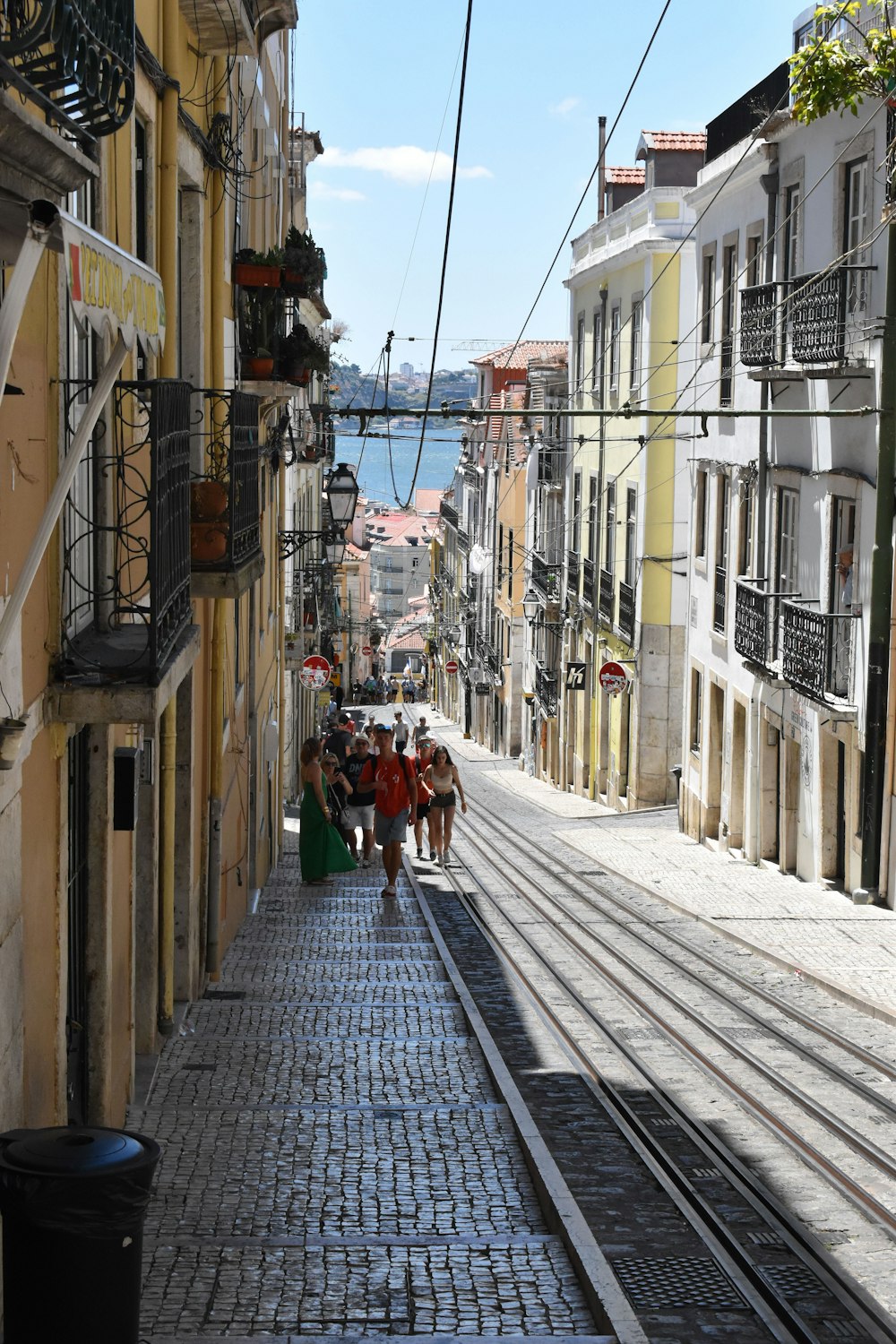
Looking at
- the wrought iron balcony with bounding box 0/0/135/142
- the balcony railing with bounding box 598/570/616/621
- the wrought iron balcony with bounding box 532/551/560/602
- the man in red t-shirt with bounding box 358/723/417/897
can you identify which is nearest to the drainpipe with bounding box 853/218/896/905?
the man in red t-shirt with bounding box 358/723/417/897

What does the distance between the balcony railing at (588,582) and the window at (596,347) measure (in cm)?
343

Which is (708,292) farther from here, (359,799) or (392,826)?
(392,826)

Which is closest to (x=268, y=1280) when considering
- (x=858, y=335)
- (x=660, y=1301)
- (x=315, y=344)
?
(x=660, y=1301)

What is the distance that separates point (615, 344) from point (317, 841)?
64.0ft

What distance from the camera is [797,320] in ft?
59.0

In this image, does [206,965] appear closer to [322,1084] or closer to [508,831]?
[322,1084]

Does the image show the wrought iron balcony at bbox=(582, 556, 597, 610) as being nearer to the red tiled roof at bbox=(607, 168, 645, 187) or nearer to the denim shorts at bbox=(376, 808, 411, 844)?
the red tiled roof at bbox=(607, 168, 645, 187)

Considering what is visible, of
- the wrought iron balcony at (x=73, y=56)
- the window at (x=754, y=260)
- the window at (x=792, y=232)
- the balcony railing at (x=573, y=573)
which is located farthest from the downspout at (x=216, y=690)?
the balcony railing at (x=573, y=573)

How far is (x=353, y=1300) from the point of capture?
227 inches

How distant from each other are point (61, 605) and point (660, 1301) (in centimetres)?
328

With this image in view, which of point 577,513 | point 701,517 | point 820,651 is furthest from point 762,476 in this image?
point 577,513

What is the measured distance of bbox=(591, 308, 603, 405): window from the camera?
35.8 meters

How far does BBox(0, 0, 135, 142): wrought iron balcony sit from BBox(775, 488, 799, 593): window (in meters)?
15.5

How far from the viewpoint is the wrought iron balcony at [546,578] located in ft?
134
